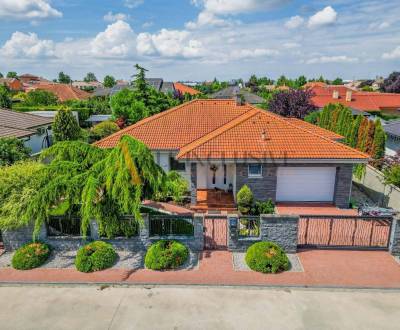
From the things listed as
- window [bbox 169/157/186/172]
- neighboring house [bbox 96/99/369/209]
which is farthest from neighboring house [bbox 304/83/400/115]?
window [bbox 169/157/186/172]

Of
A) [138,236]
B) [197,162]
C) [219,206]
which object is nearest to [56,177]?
[138,236]

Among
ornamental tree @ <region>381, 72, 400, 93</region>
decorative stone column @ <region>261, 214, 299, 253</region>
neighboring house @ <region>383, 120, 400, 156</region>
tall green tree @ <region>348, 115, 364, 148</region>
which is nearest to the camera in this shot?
decorative stone column @ <region>261, 214, 299, 253</region>

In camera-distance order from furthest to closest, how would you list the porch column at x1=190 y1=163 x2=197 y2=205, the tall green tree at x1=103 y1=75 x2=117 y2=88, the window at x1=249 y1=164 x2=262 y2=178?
the tall green tree at x1=103 y1=75 x2=117 y2=88 → the porch column at x1=190 y1=163 x2=197 y2=205 → the window at x1=249 y1=164 x2=262 y2=178

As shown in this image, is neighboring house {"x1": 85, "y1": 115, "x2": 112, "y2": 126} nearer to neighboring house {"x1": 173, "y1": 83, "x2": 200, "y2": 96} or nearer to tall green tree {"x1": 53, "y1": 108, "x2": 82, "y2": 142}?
tall green tree {"x1": 53, "y1": 108, "x2": 82, "y2": 142}

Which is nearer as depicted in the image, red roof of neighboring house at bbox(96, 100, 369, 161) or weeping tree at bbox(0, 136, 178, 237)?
weeping tree at bbox(0, 136, 178, 237)

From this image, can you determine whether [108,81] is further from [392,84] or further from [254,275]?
[254,275]

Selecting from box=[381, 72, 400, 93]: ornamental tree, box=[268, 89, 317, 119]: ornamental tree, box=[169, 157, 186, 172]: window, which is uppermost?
box=[381, 72, 400, 93]: ornamental tree

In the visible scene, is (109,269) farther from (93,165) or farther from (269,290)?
(269,290)
